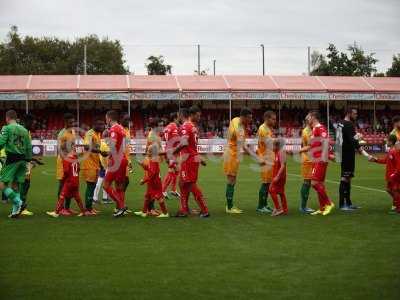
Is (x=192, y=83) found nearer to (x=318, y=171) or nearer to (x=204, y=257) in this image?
(x=318, y=171)

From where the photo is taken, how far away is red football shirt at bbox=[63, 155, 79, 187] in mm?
12797

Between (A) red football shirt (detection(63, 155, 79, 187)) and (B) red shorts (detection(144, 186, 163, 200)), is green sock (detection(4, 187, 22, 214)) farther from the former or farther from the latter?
(B) red shorts (detection(144, 186, 163, 200))

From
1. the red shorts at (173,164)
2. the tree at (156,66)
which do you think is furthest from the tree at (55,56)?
the red shorts at (173,164)

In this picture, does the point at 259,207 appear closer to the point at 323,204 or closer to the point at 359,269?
the point at 323,204

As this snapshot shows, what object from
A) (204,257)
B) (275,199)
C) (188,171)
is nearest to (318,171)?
(275,199)

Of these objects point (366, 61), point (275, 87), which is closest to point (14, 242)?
point (275, 87)

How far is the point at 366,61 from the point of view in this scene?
6756cm

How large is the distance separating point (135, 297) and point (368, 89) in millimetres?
38573

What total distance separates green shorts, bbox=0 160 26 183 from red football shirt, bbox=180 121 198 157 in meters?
3.21

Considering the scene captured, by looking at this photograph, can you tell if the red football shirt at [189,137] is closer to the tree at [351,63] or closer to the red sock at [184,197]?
the red sock at [184,197]

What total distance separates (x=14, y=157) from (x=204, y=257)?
18.9 ft

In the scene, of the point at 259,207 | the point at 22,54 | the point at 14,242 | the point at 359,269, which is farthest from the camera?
the point at 22,54

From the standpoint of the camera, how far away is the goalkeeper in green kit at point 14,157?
12352mm

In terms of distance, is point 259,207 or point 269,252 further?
point 259,207
